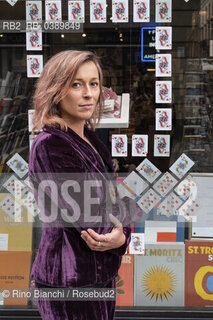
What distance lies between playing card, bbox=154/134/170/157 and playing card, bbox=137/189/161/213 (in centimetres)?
29

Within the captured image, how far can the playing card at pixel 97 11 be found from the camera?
385 centimetres

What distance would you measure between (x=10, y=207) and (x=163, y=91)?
1.42m

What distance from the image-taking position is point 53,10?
3848mm

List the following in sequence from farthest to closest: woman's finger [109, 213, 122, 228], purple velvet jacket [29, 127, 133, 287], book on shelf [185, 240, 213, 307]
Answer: book on shelf [185, 240, 213, 307] < woman's finger [109, 213, 122, 228] < purple velvet jacket [29, 127, 133, 287]

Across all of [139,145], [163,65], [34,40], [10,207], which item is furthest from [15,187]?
[163,65]

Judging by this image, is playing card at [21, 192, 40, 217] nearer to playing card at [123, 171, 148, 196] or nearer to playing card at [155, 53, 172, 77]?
playing card at [123, 171, 148, 196]

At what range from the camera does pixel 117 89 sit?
154 inches

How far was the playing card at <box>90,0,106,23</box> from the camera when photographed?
3850mm

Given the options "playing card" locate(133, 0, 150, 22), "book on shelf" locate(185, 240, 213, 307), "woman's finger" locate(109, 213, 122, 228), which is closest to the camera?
"woman's finger" locate(109, 213, 122, 228)

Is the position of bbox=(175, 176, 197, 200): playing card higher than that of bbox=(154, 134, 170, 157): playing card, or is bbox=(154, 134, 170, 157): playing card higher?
bbox=(154, 134, 170, 157): playing card

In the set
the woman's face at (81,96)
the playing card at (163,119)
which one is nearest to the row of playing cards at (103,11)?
the playing card at (163,119)

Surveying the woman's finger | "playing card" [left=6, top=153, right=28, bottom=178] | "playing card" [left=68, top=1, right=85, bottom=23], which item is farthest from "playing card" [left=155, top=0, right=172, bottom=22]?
the woman's finger

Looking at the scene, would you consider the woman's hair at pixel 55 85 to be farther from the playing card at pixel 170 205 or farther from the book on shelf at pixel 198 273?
the book on shelf at pixel 198 273

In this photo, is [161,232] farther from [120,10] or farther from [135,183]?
[120,10]
